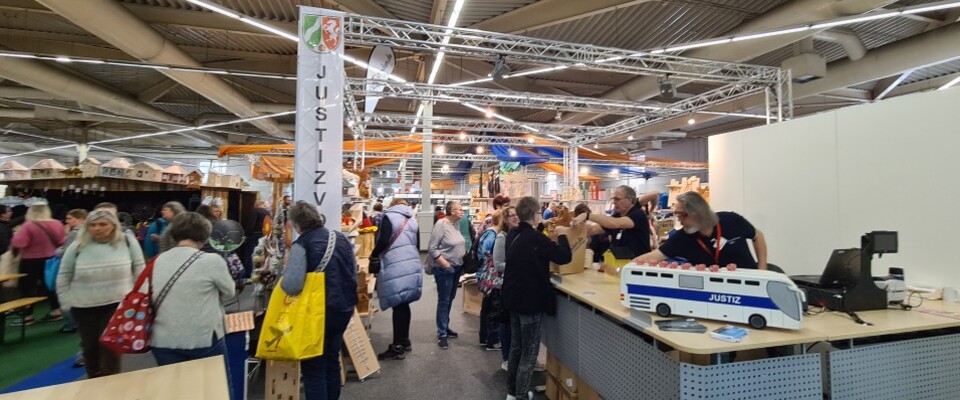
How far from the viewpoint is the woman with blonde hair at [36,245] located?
4.54 metres

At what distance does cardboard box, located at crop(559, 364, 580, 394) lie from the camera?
8.88 ft

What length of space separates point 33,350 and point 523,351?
16.2ft

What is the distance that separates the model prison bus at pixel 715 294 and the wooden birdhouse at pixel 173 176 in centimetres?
776

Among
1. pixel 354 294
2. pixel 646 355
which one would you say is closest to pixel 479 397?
pixel 354 294

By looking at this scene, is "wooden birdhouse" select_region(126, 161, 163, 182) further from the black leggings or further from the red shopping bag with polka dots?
the red shopping bag with polka dots

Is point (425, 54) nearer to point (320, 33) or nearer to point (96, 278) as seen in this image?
point (320, 33)

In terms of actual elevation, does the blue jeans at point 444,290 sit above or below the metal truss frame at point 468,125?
below

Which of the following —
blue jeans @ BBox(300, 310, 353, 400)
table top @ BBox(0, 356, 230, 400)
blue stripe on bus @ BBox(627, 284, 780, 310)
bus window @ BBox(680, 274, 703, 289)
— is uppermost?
bus window @ BBox(680, 274, 703, 289)

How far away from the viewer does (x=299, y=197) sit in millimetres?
2926

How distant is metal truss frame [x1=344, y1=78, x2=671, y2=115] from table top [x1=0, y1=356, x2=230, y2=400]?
4.53 meters

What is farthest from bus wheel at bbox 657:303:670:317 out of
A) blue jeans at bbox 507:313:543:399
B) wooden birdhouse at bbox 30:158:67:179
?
wooden birdhouse at bbox 30:158:67:179

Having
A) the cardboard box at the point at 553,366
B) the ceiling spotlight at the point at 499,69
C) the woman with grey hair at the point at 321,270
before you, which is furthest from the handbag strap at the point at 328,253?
the ceiling spotlight at the point at 499,69

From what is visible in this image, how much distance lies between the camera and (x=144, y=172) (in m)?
6.62

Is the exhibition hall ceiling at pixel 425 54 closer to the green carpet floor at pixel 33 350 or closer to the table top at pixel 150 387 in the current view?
the green carpet floor at pixel 33 350
